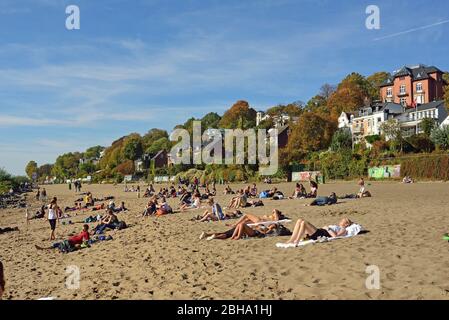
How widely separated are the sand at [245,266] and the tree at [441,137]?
3475 cm

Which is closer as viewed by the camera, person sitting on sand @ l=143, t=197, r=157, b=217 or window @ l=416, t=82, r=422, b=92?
person sitting on sand @ l=143, t=197, r=157, b=217

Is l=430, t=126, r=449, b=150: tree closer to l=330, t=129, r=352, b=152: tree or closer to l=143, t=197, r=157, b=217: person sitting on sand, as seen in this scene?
l=330, t=129, r=352, b=152: tree

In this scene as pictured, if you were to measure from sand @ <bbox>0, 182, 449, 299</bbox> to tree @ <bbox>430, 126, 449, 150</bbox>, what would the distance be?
34753 millimetres

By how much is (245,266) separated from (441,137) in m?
43.3

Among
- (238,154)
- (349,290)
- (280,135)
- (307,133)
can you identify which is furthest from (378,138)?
(349,290)

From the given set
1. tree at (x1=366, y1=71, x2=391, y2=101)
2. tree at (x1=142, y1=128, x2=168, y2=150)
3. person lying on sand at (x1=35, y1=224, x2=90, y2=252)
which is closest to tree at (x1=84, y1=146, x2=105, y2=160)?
tree at (x1=142, y1=128, x2=168, y2=150)

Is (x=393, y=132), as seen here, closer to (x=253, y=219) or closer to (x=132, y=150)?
(x=253, y=219)

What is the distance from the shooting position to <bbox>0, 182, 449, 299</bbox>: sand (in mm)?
6598

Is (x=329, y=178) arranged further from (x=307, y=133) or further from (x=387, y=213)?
(x=387, y=213)

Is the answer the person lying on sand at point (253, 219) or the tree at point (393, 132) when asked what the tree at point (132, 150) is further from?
the person lying on sand at point (253, 219)

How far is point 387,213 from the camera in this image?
15.2 meters

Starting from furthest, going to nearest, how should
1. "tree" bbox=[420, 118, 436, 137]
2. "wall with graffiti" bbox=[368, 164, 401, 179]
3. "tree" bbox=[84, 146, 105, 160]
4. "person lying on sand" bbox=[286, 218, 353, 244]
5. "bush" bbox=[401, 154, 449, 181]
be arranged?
1. "tree" bbox=[84, 146, 105, 160]
2. "tree" bbox=[420, 118, 436, 137]
3. "wall with graffiti" bbox=[368, 164, 401, 179]
4. "bush" bbox=[401, 154, 449, 181]
5. "person lying on sand" bbox=[286, 218, 353, 244]

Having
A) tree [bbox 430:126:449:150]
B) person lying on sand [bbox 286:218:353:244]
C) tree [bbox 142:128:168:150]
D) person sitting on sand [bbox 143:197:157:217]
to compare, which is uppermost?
tree [bbox 142:128:168:150]
